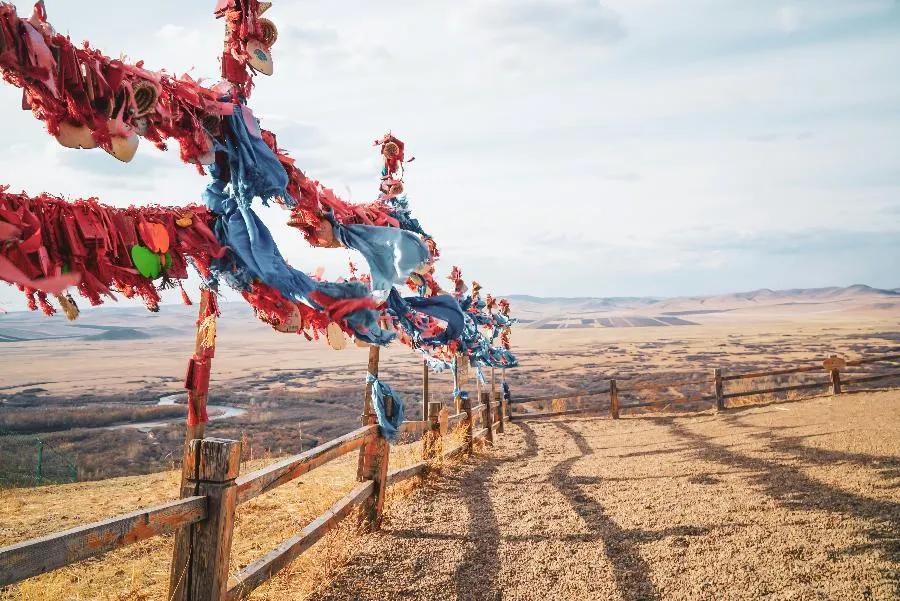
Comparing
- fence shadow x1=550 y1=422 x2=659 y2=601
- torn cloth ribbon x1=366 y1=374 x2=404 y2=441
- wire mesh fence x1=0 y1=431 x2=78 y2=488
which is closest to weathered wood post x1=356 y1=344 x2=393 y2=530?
torn cloth ribbon x1=366 y1=374 x2=404 y2=441

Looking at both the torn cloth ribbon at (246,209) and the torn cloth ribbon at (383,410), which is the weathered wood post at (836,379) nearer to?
the torn cloth ribbon at (383,410)

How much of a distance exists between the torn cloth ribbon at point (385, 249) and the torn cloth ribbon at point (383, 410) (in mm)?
1864

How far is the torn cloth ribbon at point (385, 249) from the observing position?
13.8ft

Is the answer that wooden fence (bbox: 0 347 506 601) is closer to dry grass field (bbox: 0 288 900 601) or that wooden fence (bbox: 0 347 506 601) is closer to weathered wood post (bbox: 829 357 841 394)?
dry grass field (bbox: 0 288 900 601)

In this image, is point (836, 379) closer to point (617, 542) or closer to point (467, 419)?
point (467, 419)

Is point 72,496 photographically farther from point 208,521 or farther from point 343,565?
point 208,521

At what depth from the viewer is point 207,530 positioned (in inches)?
125

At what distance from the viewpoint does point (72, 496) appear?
891 centimetres

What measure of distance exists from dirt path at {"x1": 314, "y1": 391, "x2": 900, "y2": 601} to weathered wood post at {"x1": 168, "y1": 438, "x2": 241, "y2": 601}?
116 cm

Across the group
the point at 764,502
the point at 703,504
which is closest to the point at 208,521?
the point at 703,504

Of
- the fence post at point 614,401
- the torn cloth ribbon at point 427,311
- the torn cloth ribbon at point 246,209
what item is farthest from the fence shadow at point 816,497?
the fence post at point 614,401

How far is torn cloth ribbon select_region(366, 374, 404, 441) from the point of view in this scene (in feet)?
19.0

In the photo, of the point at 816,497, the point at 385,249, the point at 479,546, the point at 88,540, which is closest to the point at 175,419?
the point at 479,546

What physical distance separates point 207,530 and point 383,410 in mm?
2748
